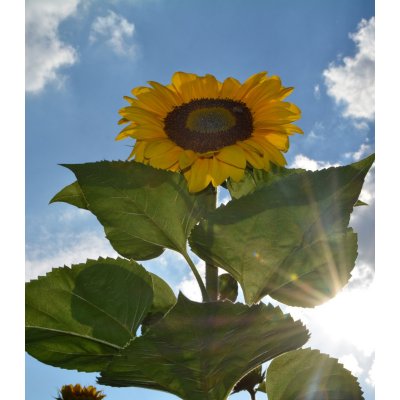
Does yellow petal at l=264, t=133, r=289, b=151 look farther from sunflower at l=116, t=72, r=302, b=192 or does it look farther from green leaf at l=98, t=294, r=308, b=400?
green leaf at l=98, t=294, r=308, b=400

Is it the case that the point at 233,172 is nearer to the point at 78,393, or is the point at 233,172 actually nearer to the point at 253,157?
the point at 253,157

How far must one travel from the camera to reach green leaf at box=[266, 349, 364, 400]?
0.74 metres

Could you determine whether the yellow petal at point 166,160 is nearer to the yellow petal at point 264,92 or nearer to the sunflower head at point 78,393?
the yellow petal at point 264,92

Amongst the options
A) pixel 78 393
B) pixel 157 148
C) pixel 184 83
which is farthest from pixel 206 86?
pixel 78 393

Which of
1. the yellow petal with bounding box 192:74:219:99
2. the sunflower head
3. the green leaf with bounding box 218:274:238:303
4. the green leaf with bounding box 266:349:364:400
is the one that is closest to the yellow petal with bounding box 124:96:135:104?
the yellow petal with bounding box 192:74:219:99

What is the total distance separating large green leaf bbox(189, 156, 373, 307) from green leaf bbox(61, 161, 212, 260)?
0.25 ft

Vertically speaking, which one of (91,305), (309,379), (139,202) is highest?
(139,202)

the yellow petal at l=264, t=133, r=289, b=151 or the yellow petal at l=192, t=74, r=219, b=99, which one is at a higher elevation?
the yellow petal at l=192, t=74, r=219, b=99

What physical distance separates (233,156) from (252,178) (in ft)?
0.23

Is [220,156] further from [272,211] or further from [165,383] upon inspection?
[165,383]

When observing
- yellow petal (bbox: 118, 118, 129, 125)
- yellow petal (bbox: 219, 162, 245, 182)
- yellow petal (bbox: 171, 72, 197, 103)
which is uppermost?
yellow petal (bbox: 171, 72, 197, 103)

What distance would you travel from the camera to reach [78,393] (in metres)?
1.28

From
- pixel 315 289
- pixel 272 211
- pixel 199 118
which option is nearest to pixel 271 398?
pixel 315 289
